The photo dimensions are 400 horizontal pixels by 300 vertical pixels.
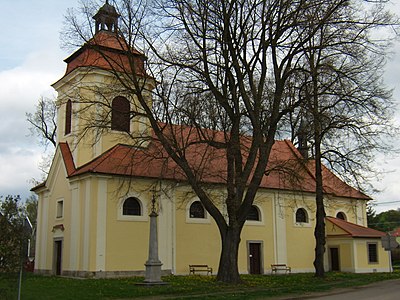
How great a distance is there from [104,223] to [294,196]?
48.7 feet

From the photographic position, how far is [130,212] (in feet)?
94.5

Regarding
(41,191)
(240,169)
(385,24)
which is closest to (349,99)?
(385,24)

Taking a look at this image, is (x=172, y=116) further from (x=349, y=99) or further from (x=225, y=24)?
(x=349, y=99)

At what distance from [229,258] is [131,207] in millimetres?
8430

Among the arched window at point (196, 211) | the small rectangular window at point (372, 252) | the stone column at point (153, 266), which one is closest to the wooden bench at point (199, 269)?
the arched window at point (196, 211)

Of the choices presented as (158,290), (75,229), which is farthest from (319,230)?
(75,229)

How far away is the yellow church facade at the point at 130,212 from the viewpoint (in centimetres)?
2723

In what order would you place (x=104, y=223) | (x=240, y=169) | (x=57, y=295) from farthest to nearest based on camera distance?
1. (x=104, y=223)
2. (x=240, y=169)
3. (x=57, y=295)

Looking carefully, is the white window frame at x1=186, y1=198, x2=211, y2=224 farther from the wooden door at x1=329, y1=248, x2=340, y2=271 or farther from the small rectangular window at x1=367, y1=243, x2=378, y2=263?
the small rectangular window at x1=367, y1=243, x2=378, y2=263

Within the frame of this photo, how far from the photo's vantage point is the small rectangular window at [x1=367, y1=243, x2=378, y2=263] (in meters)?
36.0

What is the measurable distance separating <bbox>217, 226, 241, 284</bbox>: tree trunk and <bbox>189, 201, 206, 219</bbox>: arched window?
8.12 meters

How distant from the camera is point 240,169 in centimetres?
2434

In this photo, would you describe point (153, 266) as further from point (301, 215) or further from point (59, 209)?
point (301, 215)

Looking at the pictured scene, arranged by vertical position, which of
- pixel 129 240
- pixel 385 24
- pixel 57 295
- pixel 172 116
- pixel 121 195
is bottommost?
pixel 57 295
